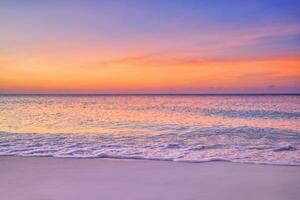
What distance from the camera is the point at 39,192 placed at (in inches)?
160

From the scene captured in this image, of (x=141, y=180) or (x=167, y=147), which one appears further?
(x=167, y=147)

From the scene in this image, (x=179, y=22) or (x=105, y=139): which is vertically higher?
(x=179, y=22)

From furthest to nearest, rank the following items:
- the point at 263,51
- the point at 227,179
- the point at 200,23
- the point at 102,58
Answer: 1. the point at 102,58
2. the point at 263,51
3. the point at 200,23
4. the point at 227,179

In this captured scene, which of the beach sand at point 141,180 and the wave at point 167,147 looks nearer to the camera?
the beach sand at point 141,180

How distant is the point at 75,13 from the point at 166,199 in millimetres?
7086

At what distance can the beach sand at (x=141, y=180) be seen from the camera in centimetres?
397

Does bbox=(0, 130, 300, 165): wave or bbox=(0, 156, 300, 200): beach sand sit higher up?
bbox=(0, 156, 300, 200): beach sand

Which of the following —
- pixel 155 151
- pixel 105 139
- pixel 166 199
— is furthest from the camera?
pixel 105 139

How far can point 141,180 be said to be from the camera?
182 inches

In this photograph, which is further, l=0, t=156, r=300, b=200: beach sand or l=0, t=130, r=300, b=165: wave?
l=0, t=130, r=300, b=165: wave

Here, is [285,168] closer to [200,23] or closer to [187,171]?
[187,171]

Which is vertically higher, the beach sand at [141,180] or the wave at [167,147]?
the beach sand at [141,180]

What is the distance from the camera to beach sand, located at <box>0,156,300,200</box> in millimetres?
3975

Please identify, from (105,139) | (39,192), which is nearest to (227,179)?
(39,192)
